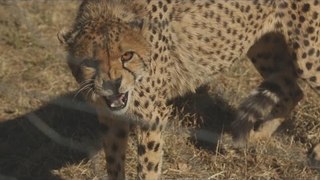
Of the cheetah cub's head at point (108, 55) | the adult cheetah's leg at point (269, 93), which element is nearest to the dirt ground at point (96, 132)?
the adult cheetah's leg at point (269, 93)

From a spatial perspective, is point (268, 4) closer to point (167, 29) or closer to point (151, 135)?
point (167, 29)

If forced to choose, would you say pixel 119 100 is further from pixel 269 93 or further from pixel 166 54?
pixel 269 93

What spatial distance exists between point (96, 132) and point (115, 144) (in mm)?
529

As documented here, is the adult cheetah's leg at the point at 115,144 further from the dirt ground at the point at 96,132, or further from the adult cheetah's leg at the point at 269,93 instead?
the adult cheetah's leg at the point at 269,93

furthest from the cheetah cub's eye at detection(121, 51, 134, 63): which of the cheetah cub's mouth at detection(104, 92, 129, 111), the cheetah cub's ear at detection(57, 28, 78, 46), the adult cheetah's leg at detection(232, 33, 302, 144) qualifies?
the adult cheetah's leg at detection(232, 33, 302, 144)

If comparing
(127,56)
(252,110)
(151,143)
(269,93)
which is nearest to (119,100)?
(127,56)

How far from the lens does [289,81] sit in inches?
121

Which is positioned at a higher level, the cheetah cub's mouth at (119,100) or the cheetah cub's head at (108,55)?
the cheetah cub's head at (108,55)

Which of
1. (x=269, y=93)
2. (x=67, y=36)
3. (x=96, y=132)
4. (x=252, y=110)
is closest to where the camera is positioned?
(x=67, y=36)

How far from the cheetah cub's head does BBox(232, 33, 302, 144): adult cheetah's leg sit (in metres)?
0.75

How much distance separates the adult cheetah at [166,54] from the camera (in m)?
2.28

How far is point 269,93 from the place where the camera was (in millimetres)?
3037

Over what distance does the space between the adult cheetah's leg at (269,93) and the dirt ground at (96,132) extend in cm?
8

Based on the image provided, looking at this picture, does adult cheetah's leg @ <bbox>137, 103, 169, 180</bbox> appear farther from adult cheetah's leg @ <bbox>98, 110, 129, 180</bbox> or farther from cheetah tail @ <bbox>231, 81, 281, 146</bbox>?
cheetah tail @ <bbox>231, 81, 281, 146</bbox>
